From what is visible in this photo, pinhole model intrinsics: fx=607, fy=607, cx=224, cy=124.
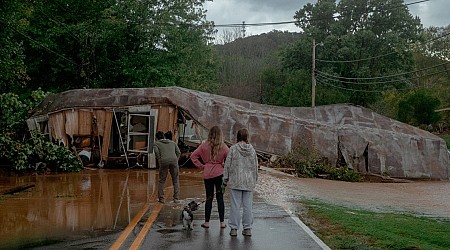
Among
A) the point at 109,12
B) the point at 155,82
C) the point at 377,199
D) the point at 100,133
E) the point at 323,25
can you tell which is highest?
the point at 323,25

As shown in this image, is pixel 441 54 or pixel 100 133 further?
pixel 441 54

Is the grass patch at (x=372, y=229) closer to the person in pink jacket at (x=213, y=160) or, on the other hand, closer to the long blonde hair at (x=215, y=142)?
the person in pink jacket at (x=213, y=160)

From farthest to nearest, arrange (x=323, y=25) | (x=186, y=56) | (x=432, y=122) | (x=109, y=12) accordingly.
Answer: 1. (x=323, y=25)
2. (x=432, y=122)
3. (x=186, y=56)
4. (x=109, y=12)

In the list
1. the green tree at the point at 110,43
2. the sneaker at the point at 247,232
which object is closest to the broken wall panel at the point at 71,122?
the green tree at the point at 110,43

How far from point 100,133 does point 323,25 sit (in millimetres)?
37818

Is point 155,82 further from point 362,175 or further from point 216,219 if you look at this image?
point 216,219

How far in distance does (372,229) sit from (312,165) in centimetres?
1378

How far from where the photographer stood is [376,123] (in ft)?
88.9

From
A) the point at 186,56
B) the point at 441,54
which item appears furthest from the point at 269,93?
the point at 186,56

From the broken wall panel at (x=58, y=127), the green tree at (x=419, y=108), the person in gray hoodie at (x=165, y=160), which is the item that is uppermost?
the green tree at (x=419, y=108)

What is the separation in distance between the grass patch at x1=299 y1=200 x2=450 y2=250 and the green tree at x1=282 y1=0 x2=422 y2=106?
40.8 metres

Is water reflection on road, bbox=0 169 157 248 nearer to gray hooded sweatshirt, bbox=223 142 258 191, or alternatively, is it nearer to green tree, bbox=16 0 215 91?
gray hooded sweatshirt, bbox=223 142 258 191

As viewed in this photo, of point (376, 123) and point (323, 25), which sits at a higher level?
point (323, 25)

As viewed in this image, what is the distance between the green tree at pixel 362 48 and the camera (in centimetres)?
5312
